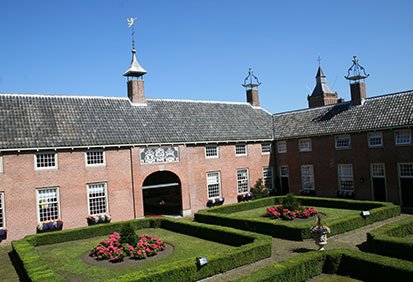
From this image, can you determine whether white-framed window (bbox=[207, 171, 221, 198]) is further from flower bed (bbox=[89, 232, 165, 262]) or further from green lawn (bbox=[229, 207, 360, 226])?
flower bed (bbox=[89, 232, 165, 262])

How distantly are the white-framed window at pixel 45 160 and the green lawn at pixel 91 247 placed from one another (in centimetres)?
532

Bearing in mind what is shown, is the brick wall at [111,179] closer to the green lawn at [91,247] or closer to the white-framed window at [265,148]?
the white-framed window at [265,148]

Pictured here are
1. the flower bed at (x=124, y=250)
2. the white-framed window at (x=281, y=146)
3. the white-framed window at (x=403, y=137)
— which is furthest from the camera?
the white-framed window at (x=281, y=146)

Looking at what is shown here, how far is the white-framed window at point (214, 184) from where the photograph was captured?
3056 centimetres

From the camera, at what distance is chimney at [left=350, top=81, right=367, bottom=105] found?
30000mm

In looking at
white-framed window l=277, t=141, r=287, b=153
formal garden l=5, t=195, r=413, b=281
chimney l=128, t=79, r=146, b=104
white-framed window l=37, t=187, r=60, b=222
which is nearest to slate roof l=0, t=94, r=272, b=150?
chimney l=128, t=79, r=146, b=104

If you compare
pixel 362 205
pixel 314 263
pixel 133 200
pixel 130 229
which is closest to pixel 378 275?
pixel 314 263

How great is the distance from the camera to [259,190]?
106ft

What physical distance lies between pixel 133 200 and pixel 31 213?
267 inches

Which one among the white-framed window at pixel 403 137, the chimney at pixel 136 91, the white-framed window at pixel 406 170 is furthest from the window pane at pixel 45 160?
the white-framed window at pixel 406 170

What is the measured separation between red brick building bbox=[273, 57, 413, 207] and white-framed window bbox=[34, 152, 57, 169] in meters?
19.7

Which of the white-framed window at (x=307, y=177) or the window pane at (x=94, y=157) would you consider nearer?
the window pane at (x=94, y=157)

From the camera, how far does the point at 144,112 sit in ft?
99.0

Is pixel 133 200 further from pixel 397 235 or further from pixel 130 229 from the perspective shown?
pixel 397 235
